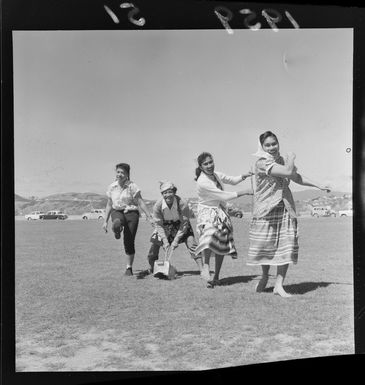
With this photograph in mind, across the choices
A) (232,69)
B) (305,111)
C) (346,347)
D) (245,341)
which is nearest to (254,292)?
(245,341)

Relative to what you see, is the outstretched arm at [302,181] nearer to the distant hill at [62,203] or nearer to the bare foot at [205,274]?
the bare foot at [205,274]

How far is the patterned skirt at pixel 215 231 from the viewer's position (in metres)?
3.45

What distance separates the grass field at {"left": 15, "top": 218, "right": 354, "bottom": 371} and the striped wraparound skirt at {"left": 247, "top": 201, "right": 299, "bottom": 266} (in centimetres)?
6

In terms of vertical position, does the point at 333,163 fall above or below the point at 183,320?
above

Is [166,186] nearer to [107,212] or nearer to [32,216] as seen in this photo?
[107,212]

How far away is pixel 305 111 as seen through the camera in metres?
3.41

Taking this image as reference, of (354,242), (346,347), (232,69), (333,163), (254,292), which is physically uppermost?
(232,69)

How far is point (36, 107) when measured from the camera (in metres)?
3.31

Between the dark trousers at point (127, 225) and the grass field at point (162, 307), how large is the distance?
42mm

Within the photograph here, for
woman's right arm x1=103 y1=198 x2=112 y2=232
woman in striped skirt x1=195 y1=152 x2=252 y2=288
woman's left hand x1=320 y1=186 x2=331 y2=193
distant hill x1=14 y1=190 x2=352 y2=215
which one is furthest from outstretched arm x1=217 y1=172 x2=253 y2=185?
woman's right arm x1=103 y1=198 x2=112 y2=232

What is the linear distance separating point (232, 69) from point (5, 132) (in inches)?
55.7

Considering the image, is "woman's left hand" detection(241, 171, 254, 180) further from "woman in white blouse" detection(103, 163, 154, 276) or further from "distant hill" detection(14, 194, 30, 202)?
"distant hill" detection(14, 194, 30, 202)

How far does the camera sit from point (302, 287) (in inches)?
137

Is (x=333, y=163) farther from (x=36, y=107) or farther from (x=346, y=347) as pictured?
(x=36, y=107)
